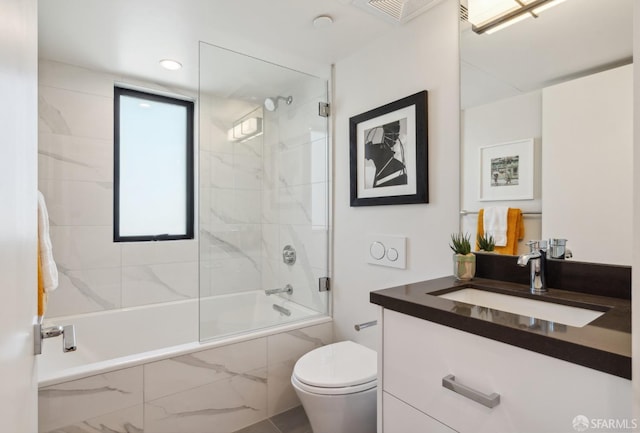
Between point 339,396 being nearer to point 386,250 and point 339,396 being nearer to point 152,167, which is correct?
point 386,250

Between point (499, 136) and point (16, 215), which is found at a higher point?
point (499, 136)

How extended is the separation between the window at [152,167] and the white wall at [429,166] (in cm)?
137

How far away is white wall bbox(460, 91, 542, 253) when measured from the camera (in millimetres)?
1305

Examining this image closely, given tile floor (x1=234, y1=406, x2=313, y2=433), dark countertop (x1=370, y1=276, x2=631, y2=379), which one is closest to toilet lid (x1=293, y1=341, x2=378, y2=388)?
tile floor (x1=234, y1=406, x2=313, y2=433)

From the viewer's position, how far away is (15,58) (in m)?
0.58

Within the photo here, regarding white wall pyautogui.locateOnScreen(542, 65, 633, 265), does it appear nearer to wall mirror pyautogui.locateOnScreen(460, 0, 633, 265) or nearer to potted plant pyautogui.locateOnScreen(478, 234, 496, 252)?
wall mirror pyautogui.locateOnScreen(460, 0, 633, 265)

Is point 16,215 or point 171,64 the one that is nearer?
point 16,215

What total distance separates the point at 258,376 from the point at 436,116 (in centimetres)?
172

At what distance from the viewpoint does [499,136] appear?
1.43 meters

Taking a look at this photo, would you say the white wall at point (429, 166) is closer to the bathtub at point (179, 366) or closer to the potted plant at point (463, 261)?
the potted plant at point (463, 261)

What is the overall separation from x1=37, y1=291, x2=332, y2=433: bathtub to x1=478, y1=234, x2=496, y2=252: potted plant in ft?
3.92

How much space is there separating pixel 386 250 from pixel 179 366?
124 centimetres

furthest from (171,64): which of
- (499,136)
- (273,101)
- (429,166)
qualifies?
(499,136)

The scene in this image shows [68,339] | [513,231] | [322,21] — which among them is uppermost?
[322,21]
